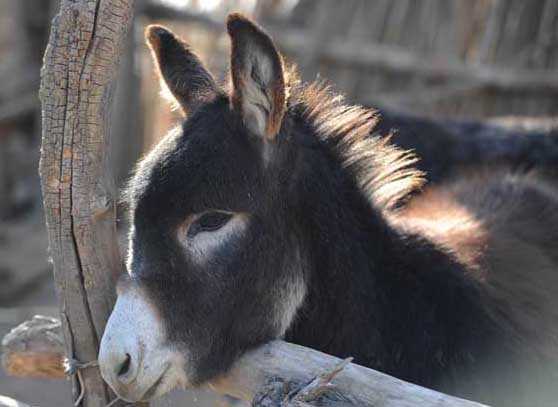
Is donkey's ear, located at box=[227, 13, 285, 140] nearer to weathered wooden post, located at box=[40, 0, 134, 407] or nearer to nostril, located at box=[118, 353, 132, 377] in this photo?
weathered wooden post, located at box=[40, 0, 134, 407]

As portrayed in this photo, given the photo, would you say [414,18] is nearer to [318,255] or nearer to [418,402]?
[318,255]

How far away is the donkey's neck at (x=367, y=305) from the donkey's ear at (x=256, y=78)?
35 centimetres

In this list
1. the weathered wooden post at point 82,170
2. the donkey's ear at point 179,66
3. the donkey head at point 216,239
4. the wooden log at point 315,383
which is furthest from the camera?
the donkey's ear at point 179,66

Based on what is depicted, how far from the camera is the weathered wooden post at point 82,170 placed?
8.97 feet

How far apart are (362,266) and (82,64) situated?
126 cm

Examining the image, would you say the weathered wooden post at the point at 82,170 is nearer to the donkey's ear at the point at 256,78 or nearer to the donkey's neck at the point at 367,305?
the donkey's ear at the point at 256,78

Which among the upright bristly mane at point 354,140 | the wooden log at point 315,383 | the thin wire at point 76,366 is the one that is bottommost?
the thin wire at point 76,366

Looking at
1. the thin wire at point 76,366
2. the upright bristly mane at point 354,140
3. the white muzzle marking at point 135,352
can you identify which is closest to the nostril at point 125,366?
the white muzzle marking at point 135,352

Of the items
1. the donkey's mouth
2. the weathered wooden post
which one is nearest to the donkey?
the donkey's mouth

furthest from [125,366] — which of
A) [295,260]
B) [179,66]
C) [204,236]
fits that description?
[179,66]

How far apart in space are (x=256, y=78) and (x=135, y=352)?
100 cm

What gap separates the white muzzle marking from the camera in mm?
2771

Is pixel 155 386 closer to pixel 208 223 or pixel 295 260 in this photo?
pixel 208 223

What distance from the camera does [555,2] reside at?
24.5ft
